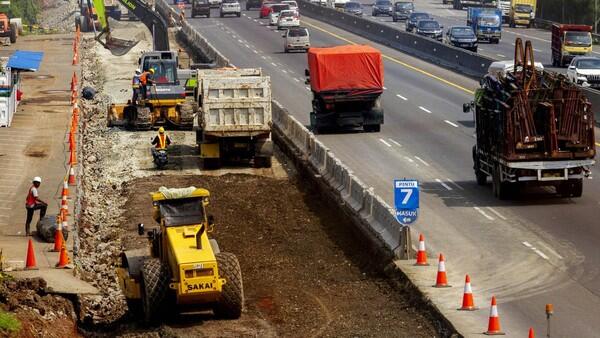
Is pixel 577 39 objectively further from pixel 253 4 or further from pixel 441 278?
pixel 253 4

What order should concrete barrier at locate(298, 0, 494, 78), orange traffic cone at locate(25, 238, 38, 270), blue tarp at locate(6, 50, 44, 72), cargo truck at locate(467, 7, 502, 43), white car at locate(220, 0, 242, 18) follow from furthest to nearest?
1. white car at locate(220, 0, 242, 18)
2. cargo truck at locate(467, 7, 502, 43)
3. concrete barrier at locate(298, 0, 494, 78)
4. blue tarp at locate(6, 50, 44, 72)
5. orange traffic cone at locate(25, 238, 38, 270)

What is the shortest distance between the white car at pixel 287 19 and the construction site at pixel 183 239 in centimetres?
4157

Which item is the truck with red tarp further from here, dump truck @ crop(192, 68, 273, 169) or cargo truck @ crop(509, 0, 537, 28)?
cargo truck @ crop(509, 0, 537, 28)

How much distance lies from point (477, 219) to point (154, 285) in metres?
10.9

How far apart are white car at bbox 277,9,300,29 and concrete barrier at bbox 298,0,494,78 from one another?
346 cm

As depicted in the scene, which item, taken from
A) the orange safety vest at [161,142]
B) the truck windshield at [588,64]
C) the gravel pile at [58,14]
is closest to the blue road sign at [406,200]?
the orange safety vest at [161,142]

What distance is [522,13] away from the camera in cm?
9781

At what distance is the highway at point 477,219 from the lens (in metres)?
22.2

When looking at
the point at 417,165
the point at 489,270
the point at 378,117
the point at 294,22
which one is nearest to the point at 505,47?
the point at 294,22

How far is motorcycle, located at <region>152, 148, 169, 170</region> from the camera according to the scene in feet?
130

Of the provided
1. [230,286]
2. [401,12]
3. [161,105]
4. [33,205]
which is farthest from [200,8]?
[230,286]

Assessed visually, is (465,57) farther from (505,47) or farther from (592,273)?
(592,273)

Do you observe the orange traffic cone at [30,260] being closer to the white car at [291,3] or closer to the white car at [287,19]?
the white car at [287,19]

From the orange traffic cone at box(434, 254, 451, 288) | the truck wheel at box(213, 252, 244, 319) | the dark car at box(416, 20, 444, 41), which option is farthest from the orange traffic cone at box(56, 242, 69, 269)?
the dark car at box(416, 20, 444, 41)
